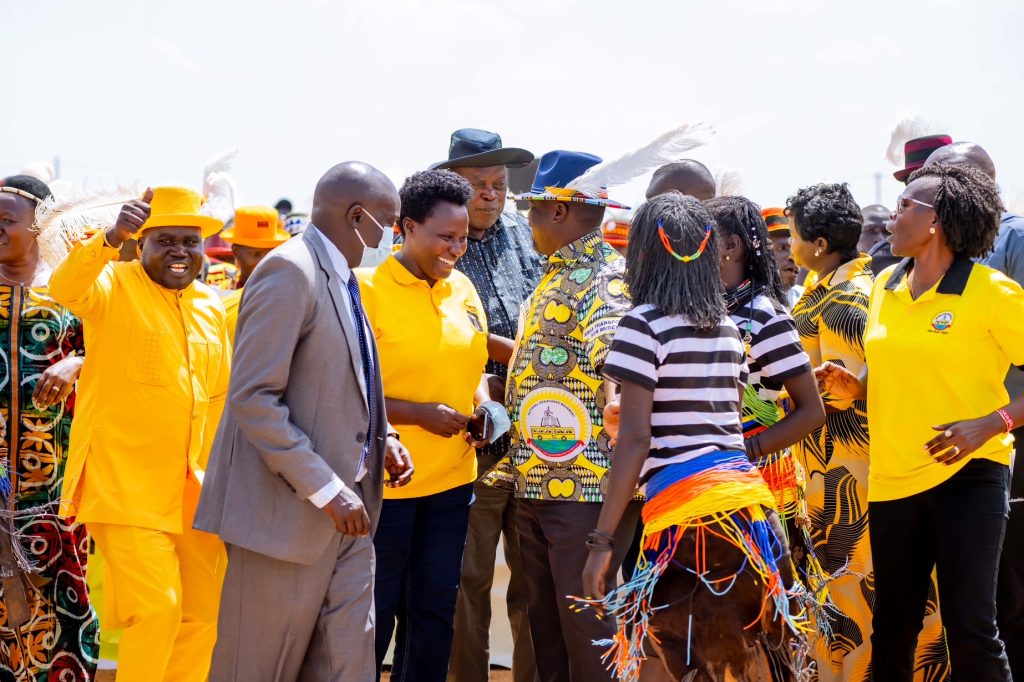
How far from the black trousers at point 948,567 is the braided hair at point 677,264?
1.53 m

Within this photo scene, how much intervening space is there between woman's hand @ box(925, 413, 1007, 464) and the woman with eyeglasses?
1073 mm

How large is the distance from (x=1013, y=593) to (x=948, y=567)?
2.68 ft

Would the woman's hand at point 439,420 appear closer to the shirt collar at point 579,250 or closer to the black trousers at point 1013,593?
the shirt collar at point 579,250

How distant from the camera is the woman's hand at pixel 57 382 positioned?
5406 millimetres

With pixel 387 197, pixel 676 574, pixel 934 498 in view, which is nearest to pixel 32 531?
pixel 387 197

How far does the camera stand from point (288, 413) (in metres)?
3.65

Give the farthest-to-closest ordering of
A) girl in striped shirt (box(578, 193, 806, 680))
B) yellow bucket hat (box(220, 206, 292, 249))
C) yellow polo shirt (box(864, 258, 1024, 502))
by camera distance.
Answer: yellow bucket hat (box(220, 206, 292, 249))
yellow polo shirt (box(864, 258, 1024, 502))
girl in striped shirt (box(578, 193, 806, 680))

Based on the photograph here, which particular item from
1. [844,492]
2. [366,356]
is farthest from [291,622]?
[844,492]

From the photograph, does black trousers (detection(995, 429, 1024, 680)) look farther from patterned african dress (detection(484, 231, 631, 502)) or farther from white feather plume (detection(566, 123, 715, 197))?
white feather plume (detection(566, 123, 715, 197))

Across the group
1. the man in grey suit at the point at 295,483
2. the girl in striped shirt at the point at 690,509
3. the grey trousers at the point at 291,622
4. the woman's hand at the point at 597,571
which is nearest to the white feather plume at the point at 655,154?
the girl in striped shirt at the point at 690,509

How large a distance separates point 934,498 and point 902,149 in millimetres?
3409

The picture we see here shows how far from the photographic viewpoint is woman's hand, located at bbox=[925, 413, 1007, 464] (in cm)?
428

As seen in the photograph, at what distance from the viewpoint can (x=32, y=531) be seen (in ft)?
18.5

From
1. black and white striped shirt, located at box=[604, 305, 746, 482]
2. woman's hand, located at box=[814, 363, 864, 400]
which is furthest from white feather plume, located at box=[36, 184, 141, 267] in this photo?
woman's hand, located at box=[814, 363, 864, 400]
